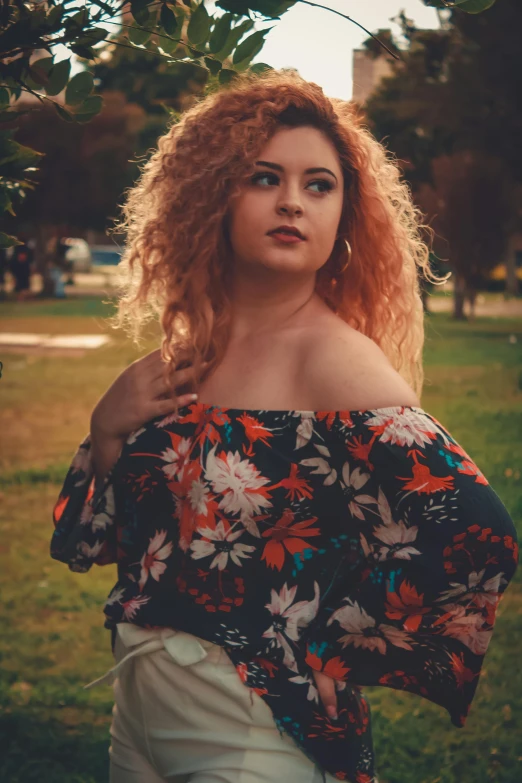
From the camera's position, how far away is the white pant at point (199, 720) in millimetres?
1949

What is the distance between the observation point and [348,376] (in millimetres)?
1980

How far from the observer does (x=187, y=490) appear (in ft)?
6.70

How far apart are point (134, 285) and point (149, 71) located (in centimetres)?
4697

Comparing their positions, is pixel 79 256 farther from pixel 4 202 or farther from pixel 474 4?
pixel 474 4

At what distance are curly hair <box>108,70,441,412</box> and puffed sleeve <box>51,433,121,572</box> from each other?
12.5 inches

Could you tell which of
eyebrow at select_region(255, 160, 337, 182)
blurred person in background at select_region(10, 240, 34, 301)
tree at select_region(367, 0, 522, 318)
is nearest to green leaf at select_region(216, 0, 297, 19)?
eyebrow at select_region(255, 160, 337, 182)

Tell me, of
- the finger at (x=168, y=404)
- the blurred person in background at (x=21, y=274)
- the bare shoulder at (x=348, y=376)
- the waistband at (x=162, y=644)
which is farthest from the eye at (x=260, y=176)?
the blurred person in background at (x=21, y=274)

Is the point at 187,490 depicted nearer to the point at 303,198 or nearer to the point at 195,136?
the point at 303,198

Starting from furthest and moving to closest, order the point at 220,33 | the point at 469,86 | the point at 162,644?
1. the point at 469,86
2. the point at 220,33
3. the point at 162,644

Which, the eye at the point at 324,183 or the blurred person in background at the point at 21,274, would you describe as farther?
the blurred person in background at the point at 21,274

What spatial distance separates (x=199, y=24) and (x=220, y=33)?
80 millimetres

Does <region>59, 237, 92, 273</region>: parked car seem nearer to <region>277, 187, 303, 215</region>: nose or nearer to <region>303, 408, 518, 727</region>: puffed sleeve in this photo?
<region>277, 187, 303, 215</region>: nose

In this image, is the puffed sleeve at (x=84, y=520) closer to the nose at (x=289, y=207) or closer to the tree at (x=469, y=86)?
the nose at (x=289, y=207)

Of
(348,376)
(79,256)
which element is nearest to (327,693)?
(348,376)
